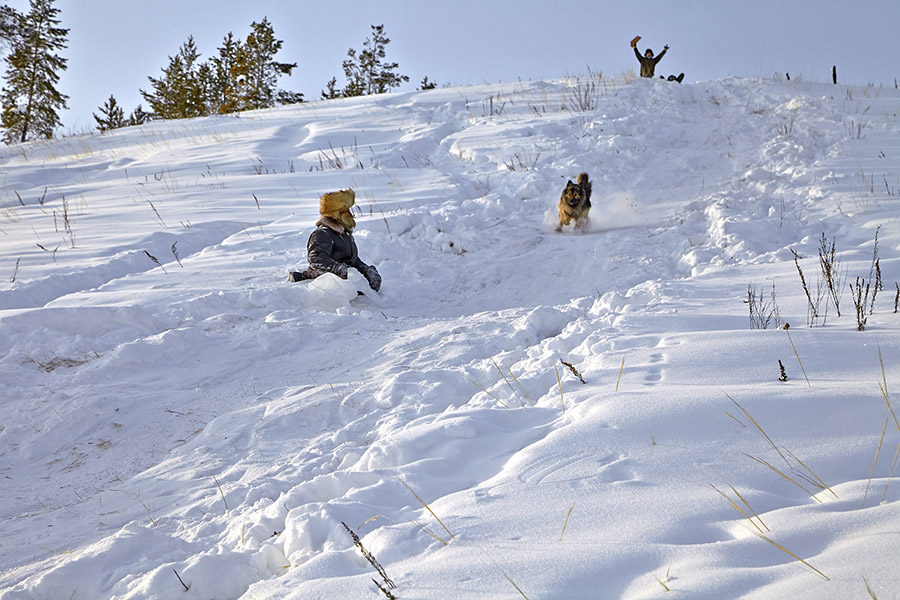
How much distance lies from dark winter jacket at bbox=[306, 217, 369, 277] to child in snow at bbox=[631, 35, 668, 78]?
1520 cm

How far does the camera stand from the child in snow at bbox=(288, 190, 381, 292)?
632 cm

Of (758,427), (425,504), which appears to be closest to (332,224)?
(425,504)

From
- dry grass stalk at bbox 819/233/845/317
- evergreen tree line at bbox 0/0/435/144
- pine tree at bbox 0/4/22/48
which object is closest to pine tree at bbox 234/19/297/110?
evergreen tree line at bbox 0/0/435/144

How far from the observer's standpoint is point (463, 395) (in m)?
3.64

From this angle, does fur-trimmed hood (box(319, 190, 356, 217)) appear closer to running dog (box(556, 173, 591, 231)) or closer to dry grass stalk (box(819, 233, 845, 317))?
running dog (box(556, 173, 591, 231))

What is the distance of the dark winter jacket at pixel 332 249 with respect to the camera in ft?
20.7

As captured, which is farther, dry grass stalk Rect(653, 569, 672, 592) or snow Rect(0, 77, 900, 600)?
snow Rect(0, 77, 900, 600)

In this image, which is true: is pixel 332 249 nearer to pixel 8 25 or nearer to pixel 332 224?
pixel 332 224

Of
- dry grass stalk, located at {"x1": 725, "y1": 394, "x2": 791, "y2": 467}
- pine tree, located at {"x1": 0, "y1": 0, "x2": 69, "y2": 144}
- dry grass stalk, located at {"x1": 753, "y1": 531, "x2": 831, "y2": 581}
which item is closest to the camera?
dry grass stalk, located at {"x1": 753, "y1": 531, "x2": 831, "y2": 581}

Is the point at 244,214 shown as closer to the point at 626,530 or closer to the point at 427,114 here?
the point at 427,114

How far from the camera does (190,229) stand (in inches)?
340

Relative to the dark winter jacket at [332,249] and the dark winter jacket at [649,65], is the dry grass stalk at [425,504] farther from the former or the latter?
the dark winter jacket at [649,65]

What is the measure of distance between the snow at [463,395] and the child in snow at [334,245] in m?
0.26

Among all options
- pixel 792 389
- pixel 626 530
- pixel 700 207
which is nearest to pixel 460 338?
pixel 792 389
